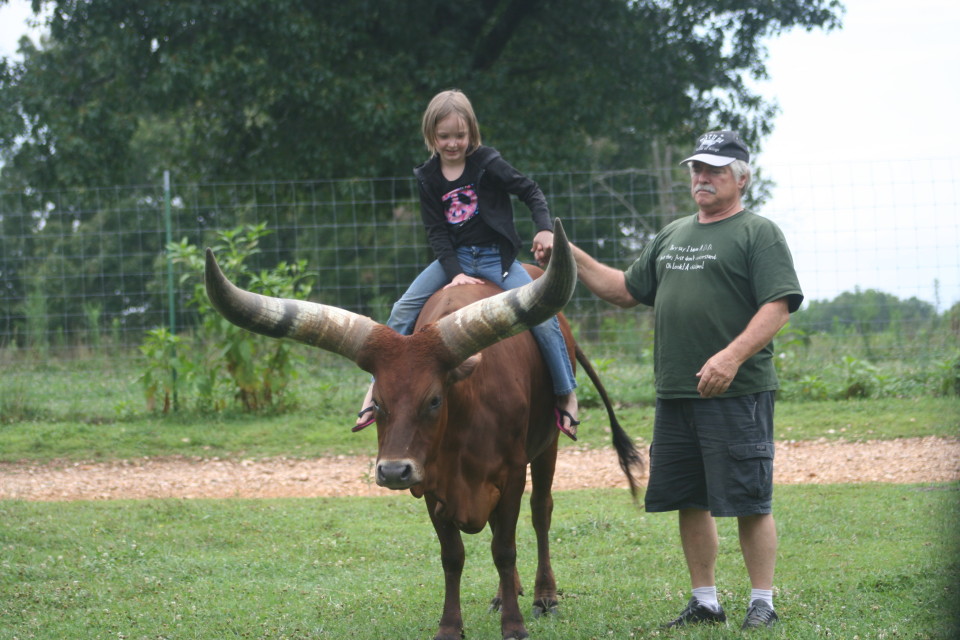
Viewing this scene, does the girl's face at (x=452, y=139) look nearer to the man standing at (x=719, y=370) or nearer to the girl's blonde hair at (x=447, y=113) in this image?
the girl's blonde hair at (x=447, y=113)

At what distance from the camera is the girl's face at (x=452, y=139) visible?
219 inches

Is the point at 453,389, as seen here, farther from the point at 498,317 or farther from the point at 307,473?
the point at 307,473

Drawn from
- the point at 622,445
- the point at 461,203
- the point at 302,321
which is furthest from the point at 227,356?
the point at 302,321

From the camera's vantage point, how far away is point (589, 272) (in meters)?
5.48

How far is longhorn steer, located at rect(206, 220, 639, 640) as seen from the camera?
14.2ft

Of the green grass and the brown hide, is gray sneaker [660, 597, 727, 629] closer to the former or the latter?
the green grass

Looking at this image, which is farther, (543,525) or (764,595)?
(543,525)

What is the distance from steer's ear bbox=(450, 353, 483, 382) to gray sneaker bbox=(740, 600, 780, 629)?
1752 mm

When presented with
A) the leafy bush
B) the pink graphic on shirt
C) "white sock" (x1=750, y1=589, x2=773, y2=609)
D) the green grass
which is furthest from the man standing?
the leafy bush

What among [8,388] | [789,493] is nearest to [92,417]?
[8,388]

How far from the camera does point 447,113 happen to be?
5531 millimetres

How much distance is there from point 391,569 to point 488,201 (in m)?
2.42

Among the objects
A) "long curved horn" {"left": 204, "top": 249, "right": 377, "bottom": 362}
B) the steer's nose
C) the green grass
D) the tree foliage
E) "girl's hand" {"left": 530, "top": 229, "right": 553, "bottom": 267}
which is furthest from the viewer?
the tree foliage

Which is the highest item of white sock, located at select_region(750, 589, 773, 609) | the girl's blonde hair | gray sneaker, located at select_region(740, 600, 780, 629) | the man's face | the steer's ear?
the girl's blonde hair
